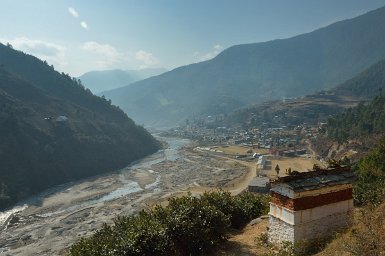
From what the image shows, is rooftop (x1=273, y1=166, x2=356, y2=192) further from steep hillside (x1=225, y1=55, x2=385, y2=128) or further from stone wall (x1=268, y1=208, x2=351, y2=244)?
steep hillside (x1=225, y1=55, x2=385, y2=128)

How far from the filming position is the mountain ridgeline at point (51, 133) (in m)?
66.4

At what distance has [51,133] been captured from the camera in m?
82.1

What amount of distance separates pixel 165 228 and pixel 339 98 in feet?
564

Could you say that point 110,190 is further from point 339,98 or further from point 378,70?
point 378,70

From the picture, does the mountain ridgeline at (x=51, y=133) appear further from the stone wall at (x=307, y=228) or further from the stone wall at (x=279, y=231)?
the stone wall at (x=307, y=228)

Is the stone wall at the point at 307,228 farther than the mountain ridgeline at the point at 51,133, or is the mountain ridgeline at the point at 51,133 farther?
the mountain ridgeline at the point at 51,133

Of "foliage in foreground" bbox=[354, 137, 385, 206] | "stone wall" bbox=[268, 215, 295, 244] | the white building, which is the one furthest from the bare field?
"stone wall" bbox=[268, 215, 295, 244]

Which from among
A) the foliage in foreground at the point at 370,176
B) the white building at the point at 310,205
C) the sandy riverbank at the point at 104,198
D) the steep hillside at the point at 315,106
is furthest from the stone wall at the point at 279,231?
the steep hillside at the point at 315,106

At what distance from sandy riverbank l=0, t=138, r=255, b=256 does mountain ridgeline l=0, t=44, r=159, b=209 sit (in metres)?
5.41

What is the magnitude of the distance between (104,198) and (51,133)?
102ft

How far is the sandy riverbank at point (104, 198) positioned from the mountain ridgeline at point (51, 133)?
5.41 meters

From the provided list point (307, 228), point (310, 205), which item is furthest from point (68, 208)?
point (310, 205)

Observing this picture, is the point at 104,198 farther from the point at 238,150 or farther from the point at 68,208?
the point at 238,150

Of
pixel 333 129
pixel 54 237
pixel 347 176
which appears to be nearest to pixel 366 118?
pixel 333 129
